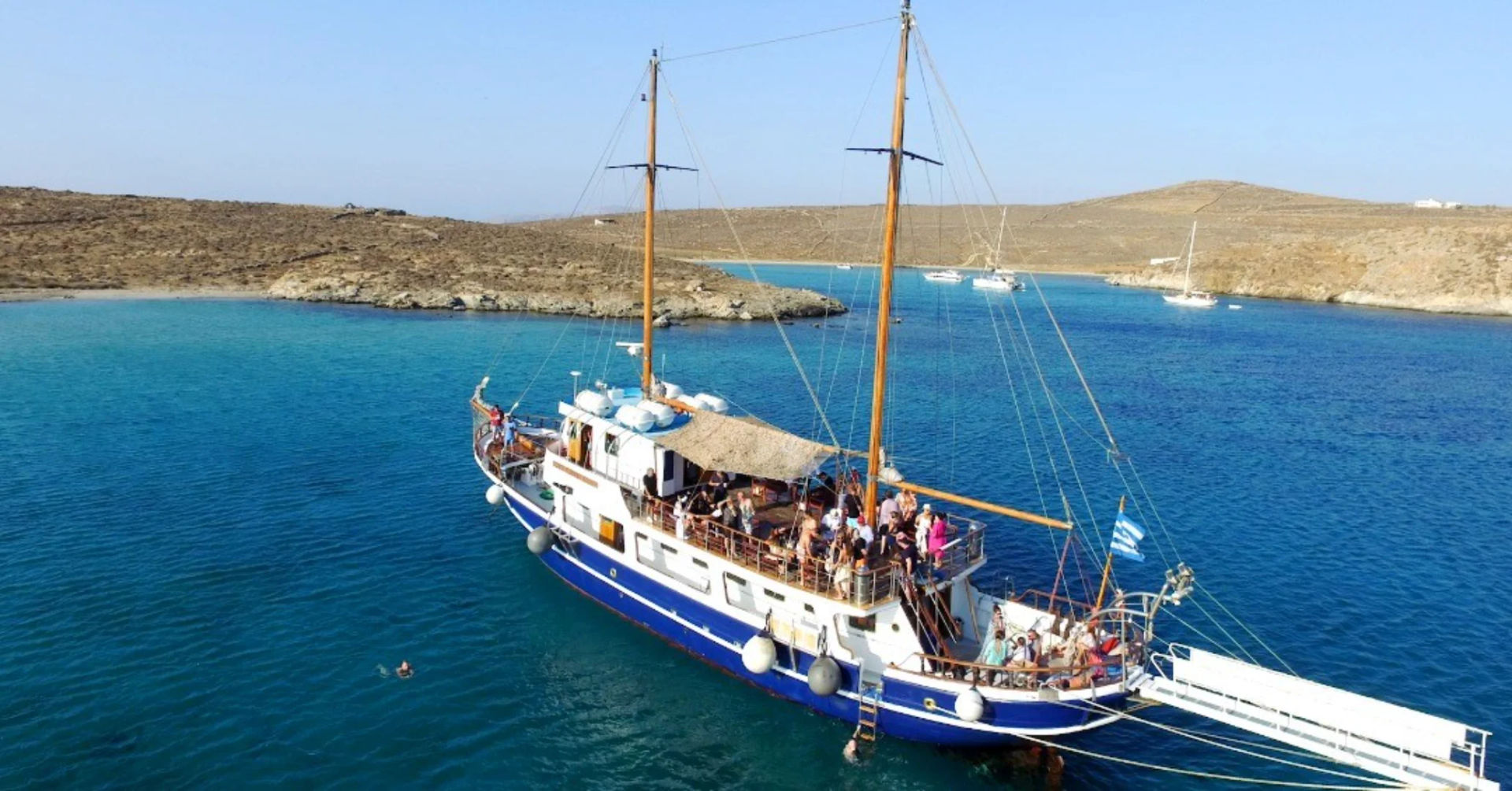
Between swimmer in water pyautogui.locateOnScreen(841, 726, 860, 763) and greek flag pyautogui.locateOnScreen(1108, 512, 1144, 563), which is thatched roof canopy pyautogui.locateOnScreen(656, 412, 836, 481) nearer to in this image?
swimmer in water pyautogui.locateOnScreen(841, 726, 860, 763)

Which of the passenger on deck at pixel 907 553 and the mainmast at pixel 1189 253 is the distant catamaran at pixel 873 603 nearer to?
the passenger on deck at pixel 907 553

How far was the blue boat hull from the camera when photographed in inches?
656

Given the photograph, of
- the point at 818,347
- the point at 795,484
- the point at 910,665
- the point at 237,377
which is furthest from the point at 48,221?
the point at 910,665

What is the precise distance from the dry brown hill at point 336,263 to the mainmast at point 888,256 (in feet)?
208

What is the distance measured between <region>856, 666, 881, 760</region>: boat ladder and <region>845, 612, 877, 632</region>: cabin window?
79 centimetres

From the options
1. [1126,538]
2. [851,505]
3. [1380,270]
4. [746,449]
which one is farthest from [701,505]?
[1380,270]

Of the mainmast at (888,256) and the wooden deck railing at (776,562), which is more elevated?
the mainmast at (888,256)

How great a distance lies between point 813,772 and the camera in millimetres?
17344

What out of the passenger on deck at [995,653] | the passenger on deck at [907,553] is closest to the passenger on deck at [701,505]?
the passenger on deck at [907,553]

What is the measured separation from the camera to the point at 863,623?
18.5 meters

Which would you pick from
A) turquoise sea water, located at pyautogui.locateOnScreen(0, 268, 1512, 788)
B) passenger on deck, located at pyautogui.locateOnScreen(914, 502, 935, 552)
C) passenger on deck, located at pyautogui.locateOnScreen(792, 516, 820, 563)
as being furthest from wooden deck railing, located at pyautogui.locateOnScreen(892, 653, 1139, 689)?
passenger on deck, located at pyautogui.locateOnScreen(792, 516, 820, 563)

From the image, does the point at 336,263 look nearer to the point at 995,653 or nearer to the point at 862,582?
the point at 862,582

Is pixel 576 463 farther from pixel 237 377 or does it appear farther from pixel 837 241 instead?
pixel 837 241

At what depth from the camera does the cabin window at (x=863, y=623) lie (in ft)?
60.5
